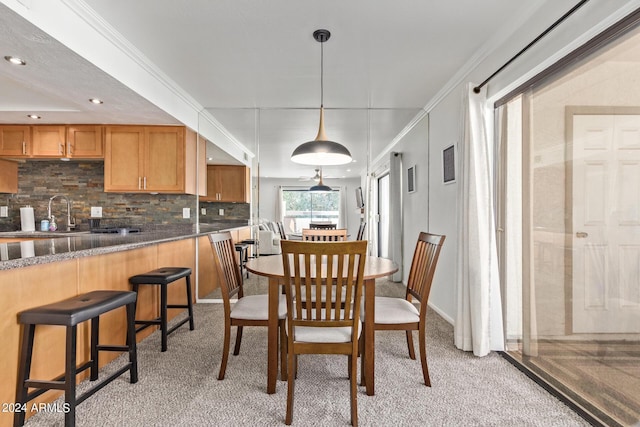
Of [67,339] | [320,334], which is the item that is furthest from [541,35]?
[67,339]

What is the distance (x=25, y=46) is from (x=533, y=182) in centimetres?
350

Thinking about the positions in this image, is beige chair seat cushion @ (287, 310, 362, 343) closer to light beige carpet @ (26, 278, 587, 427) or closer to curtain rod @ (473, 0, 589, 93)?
light beige carpet @ (26, 278, 587, 427)

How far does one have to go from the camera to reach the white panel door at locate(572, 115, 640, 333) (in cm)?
160

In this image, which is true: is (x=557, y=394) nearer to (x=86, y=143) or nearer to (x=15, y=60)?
(x=15, y=60)

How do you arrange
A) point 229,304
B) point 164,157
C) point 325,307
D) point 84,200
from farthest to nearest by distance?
point 84,200 < point 164,157 < point 229,304 < point 325,307

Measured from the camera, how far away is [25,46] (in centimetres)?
215

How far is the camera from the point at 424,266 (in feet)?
7.61

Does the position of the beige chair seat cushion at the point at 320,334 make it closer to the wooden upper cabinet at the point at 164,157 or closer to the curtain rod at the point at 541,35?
the curtain rod at the point at 541,35

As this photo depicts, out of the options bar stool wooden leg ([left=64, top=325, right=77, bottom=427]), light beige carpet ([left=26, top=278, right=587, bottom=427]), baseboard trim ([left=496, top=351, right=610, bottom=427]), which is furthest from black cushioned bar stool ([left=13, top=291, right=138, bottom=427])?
baseboard trim ([left=496, top=351, right=610, bottom=427])

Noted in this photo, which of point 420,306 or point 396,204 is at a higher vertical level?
point 396,204

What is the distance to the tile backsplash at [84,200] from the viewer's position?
170 inches

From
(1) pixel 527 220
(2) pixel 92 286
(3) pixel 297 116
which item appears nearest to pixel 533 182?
(1) pixel 527 220

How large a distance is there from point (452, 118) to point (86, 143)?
13.9ft

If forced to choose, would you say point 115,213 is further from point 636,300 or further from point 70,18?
point 636,300
